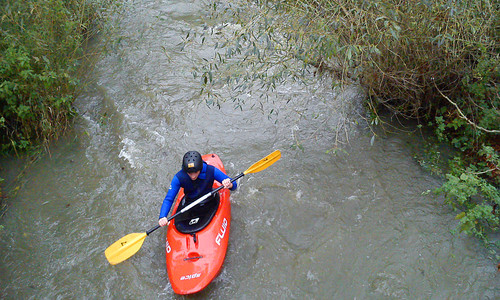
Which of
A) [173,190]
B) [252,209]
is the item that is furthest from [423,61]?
[173,190]

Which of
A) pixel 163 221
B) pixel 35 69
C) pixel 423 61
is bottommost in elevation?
pixel 163 221

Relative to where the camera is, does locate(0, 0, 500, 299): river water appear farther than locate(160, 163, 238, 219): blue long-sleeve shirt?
No

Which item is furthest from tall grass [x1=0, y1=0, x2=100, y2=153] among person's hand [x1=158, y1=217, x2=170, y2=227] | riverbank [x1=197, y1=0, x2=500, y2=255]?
person's hand [x1=158, y1=217, x2=170, y2=227]

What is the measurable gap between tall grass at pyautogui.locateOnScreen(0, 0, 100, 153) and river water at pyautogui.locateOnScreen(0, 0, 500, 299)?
0.36 m

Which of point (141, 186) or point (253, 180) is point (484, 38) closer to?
point (253, 180)

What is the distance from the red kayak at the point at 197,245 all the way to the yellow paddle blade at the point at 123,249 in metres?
0.30

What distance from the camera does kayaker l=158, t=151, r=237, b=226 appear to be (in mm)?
3812

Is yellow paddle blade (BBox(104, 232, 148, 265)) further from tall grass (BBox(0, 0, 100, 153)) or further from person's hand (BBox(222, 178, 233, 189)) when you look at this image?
tall grass (BBox(0, 0, 100, 153))

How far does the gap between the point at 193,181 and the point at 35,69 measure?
2620 millimetres

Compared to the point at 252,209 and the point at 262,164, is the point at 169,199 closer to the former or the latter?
the point at 252,209

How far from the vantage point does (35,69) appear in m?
4.78

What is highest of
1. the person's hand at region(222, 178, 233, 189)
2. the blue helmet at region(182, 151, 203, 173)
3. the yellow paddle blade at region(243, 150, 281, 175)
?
the blue helmet at region(182, 151, 203, 173)

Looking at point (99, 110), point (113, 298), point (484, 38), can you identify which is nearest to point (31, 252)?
point (113, 298)

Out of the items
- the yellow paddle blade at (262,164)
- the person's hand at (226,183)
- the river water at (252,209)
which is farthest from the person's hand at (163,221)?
the yellow paddle blade at (262,164)
